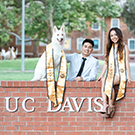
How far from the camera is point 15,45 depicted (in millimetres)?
43500

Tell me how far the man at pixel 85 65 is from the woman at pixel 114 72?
0.22m

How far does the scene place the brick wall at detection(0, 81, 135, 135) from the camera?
17.2 ft

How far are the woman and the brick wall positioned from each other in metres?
0.19

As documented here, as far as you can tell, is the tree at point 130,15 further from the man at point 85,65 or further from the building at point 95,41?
the man at point 85,65

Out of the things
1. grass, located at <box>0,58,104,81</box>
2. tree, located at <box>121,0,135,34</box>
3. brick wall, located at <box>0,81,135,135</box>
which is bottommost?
brick wall, located at <box>0,81,135,135</box>

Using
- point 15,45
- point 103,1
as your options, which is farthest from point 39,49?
point 103,1

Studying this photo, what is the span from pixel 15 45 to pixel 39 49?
389 centimetres

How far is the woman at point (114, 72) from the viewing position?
16.6 ft

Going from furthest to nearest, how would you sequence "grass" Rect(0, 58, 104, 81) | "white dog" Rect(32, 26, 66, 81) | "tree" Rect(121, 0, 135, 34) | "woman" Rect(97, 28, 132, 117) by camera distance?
"tree" Rect(121, 0, 135, 34) → "grass" Rect(0, 58, 104, 81) → "white dog" Rect(32, 26, 66, 81) → "woman" Rect(97, 28, 132, 117)

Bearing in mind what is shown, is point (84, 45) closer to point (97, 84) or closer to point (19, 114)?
point (97, 84)

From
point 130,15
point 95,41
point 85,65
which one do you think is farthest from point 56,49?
point 95,41

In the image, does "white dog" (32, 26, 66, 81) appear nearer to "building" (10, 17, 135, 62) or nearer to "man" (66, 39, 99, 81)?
"man" (66, 39, 99, 81)

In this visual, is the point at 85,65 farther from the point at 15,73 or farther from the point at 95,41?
the point at 95,41

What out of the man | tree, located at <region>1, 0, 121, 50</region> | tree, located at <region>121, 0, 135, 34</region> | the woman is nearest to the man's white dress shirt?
the man
